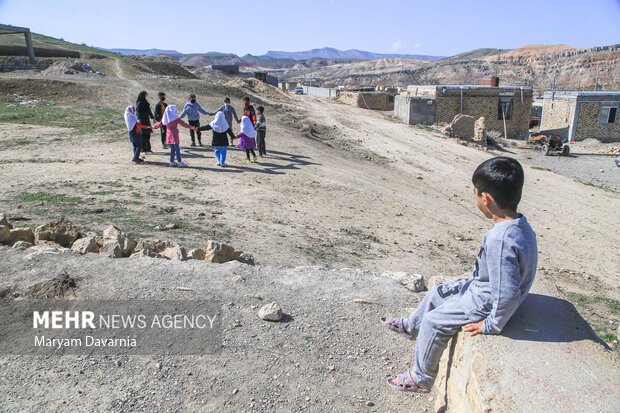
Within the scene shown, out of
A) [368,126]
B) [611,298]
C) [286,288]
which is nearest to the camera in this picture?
[286,288]

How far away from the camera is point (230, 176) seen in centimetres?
1038

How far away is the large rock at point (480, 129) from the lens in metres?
24.1

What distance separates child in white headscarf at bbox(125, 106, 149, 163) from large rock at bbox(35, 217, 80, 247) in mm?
5182

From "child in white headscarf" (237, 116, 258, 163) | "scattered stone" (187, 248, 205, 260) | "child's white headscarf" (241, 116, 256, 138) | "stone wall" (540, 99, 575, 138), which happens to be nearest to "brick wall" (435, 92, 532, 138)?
"stone wall" (540, 99, 575, 138)

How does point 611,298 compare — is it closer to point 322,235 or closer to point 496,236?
point 322,235

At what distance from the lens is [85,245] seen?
479cm

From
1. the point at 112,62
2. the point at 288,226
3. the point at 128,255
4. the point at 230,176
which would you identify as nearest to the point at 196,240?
the point at 128,255

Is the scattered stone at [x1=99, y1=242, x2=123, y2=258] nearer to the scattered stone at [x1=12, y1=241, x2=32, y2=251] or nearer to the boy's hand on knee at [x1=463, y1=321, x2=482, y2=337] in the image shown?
the scattered stone at [x1=12, y1=241, x2=32, y2=251]

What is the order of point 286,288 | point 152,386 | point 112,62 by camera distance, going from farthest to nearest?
point 112,62
point 286,288
point 152,386

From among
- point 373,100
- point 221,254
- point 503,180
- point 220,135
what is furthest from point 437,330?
point 373,100

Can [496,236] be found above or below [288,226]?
above

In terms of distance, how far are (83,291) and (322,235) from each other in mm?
4494

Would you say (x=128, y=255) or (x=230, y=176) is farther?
(x=230, y=176)

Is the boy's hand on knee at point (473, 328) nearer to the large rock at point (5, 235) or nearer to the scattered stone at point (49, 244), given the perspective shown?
the scattered stone at point (49, 244)
